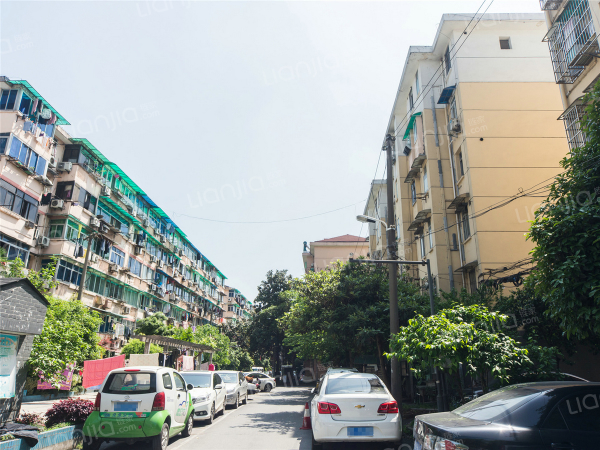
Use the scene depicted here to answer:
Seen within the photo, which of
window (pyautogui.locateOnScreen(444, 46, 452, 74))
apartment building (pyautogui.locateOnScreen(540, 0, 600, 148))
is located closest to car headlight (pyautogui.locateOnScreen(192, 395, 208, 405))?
apartment building (pyautogui.locateOnScreen(540, 0, 600, 148))

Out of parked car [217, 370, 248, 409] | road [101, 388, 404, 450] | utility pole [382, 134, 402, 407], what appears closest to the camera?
road [101, 388, 404, 450]

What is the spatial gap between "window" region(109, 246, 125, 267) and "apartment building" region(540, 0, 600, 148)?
2692 centimetres

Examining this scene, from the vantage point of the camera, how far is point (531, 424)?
4.14 m

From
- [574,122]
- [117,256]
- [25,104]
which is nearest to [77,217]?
[117,256]

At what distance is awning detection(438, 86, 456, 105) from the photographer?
20.7 meters

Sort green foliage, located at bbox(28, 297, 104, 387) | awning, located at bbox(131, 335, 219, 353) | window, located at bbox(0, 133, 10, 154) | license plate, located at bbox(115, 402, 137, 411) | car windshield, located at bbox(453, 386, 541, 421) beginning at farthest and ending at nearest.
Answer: window, located at bbox(0, 133, 10, 154), awning, located at bbox(131, 335, 219, 353), green foliage, located at bbox(28, 297, 104, 387), license plate, located at bbox(115, 402, 137, 411), car windshield, located at bbox(453, 386, 541, 421)

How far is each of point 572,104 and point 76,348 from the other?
16.3m

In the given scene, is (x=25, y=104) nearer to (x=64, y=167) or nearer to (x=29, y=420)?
(x=64, y=167)

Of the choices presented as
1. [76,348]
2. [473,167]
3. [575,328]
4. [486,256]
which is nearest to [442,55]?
[473,167]

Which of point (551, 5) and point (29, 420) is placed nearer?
point (29, 420)

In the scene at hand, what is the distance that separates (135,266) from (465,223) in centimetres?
2488

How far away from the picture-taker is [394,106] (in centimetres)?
2877

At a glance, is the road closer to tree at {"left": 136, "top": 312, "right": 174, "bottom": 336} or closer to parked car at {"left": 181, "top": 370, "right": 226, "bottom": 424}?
parked car at {"left": 181, "top": 370, "right": 226, "bottom": 424}

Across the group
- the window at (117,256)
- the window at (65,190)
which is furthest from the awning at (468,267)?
the window at (117,256)
